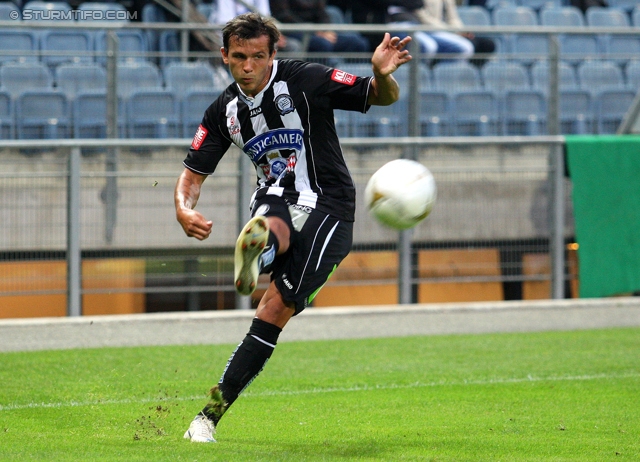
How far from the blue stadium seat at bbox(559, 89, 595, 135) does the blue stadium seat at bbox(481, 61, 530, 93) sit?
0.65 m

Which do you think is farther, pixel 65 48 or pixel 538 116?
pixel 538 116

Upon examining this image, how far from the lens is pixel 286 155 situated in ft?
18.3

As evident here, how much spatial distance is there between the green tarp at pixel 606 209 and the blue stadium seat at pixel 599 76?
95 cm

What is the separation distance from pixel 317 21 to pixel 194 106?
321cm

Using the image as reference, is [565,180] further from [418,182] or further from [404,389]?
[418,182]

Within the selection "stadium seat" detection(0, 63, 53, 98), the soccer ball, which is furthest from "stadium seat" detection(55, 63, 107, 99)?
the soccer ball

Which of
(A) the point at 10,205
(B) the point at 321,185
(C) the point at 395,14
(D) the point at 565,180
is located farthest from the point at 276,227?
(C) the point at 395,14

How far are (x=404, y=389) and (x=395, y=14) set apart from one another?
863 centimetres

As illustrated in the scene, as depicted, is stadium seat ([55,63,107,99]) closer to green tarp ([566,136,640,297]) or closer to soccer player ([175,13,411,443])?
green tarp ([566,136,640,297])

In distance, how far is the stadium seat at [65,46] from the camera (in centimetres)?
1128

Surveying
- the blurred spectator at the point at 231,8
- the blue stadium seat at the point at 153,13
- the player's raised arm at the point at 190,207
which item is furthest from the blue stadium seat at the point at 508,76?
the player's raised arm at the point at 190,207

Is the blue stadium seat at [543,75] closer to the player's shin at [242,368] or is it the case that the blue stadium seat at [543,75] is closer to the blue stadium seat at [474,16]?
the blue stadium seat at [474,16]

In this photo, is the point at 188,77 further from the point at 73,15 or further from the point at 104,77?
the point at 73,15

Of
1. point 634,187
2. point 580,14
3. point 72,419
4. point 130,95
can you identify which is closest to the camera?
point 72,419
